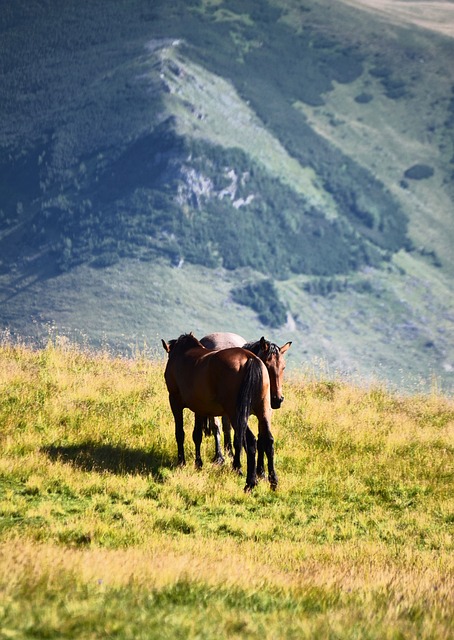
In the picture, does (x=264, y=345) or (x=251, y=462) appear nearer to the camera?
(x=251, y=462)

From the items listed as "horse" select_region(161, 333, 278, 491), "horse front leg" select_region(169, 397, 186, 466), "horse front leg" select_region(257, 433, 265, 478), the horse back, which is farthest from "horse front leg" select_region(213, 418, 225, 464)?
the horse back

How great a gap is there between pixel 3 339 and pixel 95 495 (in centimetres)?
1222

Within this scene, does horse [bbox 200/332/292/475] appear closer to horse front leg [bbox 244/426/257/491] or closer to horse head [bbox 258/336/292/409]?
horse head [bbox 258/336/292/409]

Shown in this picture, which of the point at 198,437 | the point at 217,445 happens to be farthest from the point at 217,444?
the point at 198,437

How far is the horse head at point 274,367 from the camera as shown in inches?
563

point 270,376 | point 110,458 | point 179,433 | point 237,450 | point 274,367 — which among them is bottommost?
point 110,458

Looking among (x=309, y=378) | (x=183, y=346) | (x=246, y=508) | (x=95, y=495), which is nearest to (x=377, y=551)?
(x=246, y=508)

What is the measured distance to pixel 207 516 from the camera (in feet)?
40.0

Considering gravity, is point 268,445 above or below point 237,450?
below

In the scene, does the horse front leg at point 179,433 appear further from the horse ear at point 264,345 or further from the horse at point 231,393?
the horse ear at point 264,345

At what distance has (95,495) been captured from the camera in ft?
40.1

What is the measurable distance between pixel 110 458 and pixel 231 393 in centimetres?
242

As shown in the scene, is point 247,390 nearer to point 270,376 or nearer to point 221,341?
point 270,376

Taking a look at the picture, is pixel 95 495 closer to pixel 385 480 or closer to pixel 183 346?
pixel 183 346
